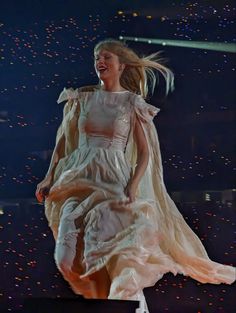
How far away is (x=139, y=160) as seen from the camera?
7.20 feet

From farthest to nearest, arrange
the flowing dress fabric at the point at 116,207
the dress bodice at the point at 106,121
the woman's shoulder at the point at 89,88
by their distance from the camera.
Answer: the woman's shoulder at the point at 89,88 < the dress bodice at the point at 106,121 < the flowing dress fabric at the point at 116,207

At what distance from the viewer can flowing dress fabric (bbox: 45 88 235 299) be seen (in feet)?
6.84

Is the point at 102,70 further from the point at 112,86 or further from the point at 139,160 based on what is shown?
the point at 139,160

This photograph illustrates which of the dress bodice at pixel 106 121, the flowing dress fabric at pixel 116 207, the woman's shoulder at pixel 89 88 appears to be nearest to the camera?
the flowing dress fabric at pixel 116 207

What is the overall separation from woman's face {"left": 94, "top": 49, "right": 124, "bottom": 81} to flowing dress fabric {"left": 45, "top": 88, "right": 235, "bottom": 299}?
2.2 inches

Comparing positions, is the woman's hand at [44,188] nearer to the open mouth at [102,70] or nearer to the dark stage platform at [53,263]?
the dark stage platform at [53,263]

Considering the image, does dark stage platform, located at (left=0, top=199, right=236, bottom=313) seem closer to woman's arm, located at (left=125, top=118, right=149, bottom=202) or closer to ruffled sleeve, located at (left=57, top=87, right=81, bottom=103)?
woman's arm, located at (left=125, top=118, right=149, bottom=202)

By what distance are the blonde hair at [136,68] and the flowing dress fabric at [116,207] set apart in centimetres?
7

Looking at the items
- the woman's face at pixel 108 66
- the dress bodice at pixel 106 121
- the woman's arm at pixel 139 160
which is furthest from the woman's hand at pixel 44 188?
the woman's face at pixel 108 66

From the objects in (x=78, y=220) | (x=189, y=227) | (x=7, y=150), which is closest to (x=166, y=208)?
(x=189, y=227)

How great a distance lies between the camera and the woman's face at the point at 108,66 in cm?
225

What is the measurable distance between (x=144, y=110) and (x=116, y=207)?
0.32m

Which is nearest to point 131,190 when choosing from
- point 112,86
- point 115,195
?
point 115,195

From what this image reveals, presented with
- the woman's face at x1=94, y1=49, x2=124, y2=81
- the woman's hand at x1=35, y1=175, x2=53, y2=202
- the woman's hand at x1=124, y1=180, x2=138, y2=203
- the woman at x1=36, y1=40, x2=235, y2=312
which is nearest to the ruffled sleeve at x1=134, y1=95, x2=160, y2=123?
the woman at x1=36, y1=40, x2=235, y2=312
